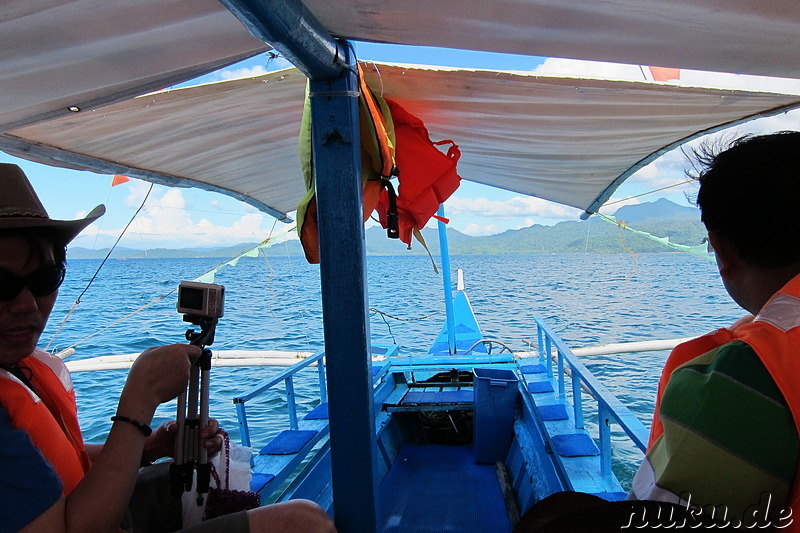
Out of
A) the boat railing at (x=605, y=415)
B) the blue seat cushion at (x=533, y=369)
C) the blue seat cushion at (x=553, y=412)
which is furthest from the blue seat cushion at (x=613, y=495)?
the blue seat cushion at (x=533, y=369)

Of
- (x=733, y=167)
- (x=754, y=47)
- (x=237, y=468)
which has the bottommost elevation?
(x=237, y=468)

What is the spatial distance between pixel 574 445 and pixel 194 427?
3062 millimetres

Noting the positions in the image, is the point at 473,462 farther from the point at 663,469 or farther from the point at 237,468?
the point at 663,469

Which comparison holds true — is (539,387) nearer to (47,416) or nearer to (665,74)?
(665,74)

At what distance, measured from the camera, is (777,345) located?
0.81 meters

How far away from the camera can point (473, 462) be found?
187 inches

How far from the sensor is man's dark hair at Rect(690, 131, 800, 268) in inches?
36.3

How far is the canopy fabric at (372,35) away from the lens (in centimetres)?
158

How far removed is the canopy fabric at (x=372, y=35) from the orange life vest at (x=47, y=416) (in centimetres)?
103

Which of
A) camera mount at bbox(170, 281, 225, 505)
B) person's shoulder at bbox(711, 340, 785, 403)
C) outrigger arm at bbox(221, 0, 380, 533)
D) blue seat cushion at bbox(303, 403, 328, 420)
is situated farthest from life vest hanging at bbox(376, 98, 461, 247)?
blue seat cushion at bbox(303, 403, 328, 420)

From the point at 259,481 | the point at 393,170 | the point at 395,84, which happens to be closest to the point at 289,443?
the point at 259,481

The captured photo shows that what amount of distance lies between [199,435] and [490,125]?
2.35 m

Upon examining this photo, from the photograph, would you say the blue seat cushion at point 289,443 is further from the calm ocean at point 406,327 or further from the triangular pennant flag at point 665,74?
the triangular pennant flag at point 665,74

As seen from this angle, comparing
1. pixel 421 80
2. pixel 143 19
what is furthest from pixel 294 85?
pixel 143 19
